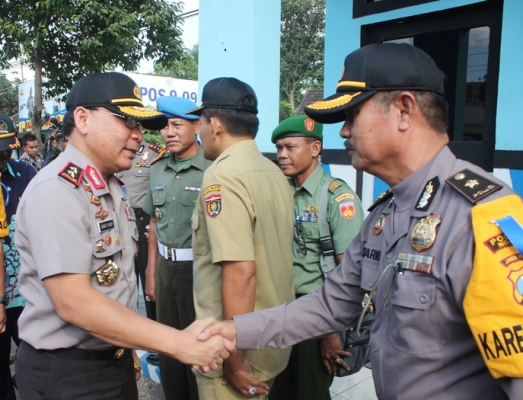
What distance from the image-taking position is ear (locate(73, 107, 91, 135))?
186cm

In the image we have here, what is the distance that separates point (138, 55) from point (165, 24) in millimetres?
1012

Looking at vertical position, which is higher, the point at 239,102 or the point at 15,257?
the point at 239,102

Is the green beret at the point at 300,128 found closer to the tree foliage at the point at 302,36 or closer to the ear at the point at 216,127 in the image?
the ear at the point at 216,127

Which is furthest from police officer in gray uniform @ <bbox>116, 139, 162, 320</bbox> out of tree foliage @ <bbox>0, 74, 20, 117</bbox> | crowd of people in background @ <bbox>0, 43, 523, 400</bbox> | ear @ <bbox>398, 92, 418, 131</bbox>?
Result: tree foliage @ <bbox>0, 74, 20, 117</bbox>

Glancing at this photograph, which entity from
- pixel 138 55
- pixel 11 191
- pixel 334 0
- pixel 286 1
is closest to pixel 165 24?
pixel 138 55

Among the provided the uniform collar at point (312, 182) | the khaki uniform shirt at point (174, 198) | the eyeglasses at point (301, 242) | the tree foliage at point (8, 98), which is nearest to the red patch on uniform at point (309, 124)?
the uniform collar at point (312, 182)

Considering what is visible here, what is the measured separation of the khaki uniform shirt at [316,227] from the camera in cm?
254

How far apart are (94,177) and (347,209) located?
4.38 feet

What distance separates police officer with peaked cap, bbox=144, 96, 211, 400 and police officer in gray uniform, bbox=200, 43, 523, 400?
4.57ft

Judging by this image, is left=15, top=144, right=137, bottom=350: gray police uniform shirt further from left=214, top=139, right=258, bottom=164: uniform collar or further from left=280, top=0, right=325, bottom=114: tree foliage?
left=280, top=0, right=325, bottom=114: tree foliage

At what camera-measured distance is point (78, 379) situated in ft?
5.73

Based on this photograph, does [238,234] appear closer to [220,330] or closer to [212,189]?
[212,189]

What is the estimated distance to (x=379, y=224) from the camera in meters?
1.51

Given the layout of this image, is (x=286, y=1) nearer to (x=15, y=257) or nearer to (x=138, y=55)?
(x=138, y=55)
